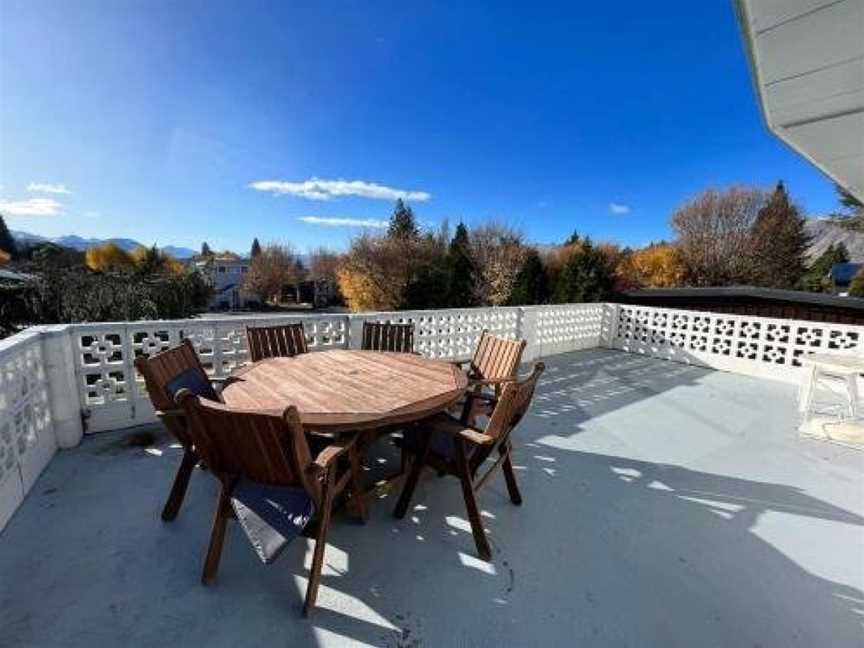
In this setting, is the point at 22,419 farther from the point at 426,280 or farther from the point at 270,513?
the point at 426,280

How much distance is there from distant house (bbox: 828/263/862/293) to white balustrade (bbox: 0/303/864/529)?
22.5 meters

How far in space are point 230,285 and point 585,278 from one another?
37.1 metres

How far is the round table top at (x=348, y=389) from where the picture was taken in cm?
184

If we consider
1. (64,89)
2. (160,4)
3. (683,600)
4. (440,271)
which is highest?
(160,4)

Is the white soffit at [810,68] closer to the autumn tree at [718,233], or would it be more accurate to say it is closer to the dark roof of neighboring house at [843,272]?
the autumn tree at [718,233]

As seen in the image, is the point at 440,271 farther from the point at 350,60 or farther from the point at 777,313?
the point at 777,313

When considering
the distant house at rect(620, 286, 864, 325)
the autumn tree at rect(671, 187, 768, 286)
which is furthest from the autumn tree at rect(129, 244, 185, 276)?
the autumn tree at rect(671, 187, 768, 286)

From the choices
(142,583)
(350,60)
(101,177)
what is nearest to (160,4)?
(350,60)

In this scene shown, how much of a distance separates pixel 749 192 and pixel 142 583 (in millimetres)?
23285

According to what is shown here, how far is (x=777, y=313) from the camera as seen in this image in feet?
29.2

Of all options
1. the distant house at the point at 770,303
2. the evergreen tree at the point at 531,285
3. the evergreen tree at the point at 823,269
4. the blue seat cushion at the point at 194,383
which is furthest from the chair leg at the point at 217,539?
the evergreen tree at the point at 823,269

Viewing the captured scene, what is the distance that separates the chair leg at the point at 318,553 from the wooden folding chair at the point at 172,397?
86cm

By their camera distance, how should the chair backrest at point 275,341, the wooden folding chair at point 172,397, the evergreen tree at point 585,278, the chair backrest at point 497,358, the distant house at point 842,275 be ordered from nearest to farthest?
the wooden folding chair at point 172,397 < the chair backrest at point 497,358 < the chair backrest at point 275,341 < the evergreen tree at point 585,278 < the distant house at point 842,275

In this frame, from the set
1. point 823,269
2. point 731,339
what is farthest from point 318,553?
point 823,269
